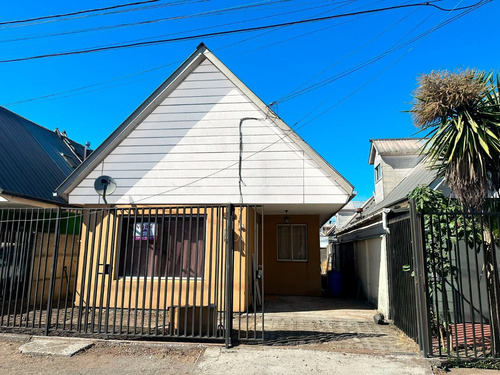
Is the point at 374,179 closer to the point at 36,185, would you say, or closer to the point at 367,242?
the point at 367,242

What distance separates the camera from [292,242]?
11.4m

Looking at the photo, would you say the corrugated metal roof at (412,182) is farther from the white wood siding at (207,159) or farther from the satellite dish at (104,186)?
the satellite dish at (104,186)

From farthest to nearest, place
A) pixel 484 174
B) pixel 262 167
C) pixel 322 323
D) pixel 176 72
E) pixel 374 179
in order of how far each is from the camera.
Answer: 1. pixel 374 179
2. pixel 176 72
3. pixel 262 167
4. pixel 322 323
5. pixel 484 174

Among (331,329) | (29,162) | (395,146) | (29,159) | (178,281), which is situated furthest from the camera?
(395,146)

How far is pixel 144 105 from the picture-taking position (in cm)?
881

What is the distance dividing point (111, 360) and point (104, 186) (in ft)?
15.2

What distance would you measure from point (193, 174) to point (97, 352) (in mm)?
4478

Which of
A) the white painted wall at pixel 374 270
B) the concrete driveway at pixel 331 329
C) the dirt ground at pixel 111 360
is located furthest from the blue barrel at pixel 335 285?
the dirt ground at pixel 111 360

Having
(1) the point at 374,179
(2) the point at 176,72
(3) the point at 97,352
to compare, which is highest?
(2) the point at 176,72

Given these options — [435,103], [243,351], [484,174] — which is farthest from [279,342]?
[435,103]

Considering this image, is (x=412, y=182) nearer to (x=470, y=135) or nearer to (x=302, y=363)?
(x=470, y=135)

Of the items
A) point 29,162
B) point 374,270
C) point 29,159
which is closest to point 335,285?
point 374,270

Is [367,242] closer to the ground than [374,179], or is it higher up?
closer to the ground

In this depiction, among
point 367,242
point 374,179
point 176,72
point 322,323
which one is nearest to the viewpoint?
point 322,323
